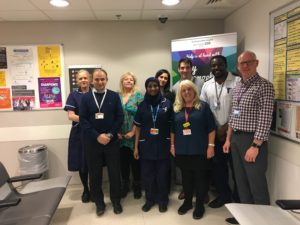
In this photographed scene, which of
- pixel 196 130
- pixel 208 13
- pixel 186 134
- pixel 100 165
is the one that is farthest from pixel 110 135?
pixel 208 13

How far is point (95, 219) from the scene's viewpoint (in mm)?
2873

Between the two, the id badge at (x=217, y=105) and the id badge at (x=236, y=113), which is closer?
the id badge at (x=236, y=113)

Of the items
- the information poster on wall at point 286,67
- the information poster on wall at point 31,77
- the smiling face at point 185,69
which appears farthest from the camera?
the information poster on wall at point 31,77

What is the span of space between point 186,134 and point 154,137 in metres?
0.37

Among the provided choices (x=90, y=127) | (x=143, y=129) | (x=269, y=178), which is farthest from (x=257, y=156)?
(x=90, y=127)

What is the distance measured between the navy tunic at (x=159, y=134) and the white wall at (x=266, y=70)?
108 centimetres

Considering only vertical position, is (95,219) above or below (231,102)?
below

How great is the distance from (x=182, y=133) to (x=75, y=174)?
2.10 meters

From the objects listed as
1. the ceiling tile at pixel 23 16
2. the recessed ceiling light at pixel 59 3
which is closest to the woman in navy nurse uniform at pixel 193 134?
the recessed ceiling light at pixel 59 3

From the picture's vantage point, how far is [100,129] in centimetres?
279

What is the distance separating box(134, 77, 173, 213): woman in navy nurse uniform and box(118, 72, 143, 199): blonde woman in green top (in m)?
0.31

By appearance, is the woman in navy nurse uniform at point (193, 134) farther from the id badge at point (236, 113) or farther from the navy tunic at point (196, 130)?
the id badge at point (236, 113)

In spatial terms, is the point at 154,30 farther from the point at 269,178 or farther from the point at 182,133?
the point at 269,178

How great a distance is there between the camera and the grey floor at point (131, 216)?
9.12ft
